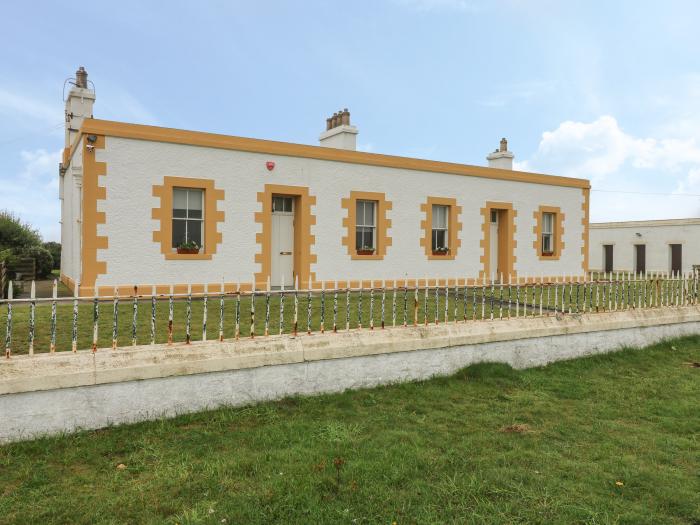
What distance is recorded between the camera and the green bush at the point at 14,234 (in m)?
23.5

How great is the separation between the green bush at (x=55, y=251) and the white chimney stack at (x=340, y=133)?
1995 cm

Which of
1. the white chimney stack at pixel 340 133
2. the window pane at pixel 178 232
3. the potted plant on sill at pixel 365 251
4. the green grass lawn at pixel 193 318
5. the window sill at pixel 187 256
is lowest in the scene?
the green grass lawn at pixel 193 318

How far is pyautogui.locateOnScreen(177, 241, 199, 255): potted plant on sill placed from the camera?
39.0ft

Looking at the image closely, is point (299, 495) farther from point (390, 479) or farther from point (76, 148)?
point (76, 148)

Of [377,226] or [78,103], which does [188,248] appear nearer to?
A: [377,226]

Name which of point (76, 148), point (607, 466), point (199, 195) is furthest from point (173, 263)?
point (607, 466)

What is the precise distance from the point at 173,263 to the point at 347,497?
365 inches

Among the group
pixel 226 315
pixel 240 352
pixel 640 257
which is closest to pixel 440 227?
pixel 226 315

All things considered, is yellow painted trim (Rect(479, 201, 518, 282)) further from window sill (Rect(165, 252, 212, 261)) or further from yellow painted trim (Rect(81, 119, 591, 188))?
window sill (Rect(165, 252, 212, 261))

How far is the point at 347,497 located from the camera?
12.0 ft

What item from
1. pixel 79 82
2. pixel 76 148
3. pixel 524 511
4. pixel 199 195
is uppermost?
pixel 79 82

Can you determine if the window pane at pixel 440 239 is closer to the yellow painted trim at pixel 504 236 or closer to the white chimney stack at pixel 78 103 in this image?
the yellow painted trim at pixel 504 236

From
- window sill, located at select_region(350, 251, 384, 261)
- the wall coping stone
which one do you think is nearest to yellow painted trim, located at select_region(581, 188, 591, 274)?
window sill, located at select_region(350, 251, 384, 261)

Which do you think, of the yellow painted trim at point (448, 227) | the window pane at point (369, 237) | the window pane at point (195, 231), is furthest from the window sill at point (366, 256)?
the window pane at point (195, 231)
